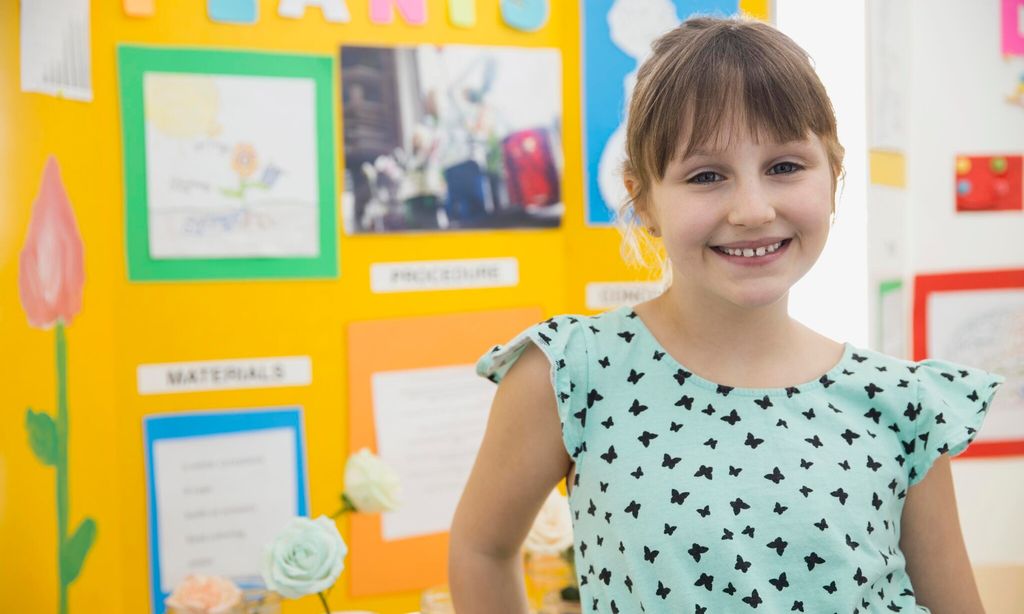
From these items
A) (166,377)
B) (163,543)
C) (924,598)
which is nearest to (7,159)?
(166,377)

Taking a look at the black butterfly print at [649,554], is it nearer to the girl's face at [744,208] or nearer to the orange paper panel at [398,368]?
the girl's face at [744,208]

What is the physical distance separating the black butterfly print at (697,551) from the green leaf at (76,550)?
98 cm

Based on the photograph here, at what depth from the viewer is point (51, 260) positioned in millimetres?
1329

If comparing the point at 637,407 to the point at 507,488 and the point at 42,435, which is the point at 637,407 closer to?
the point at 507,488

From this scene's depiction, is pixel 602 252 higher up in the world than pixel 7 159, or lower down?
lower down

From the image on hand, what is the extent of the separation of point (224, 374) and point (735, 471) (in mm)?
929

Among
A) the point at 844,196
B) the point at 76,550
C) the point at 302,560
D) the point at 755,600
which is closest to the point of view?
the point at 755,600

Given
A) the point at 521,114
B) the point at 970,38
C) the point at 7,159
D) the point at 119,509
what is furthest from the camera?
the point at 970,38

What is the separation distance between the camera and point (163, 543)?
1.47 m

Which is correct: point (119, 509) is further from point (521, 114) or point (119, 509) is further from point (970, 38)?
point (970, 38)

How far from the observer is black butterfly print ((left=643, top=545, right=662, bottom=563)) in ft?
2.79

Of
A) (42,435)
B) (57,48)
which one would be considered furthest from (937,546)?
(57,48)

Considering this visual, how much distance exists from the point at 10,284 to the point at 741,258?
0.98 metres

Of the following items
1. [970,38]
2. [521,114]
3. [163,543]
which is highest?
[970,38]
